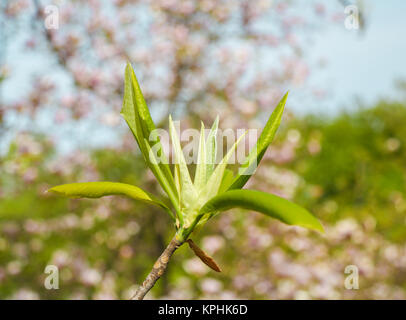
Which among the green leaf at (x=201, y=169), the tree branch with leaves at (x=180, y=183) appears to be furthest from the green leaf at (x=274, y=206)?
the green leaf at (x=201, y=169)

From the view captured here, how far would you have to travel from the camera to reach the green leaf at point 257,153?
573 millimetres

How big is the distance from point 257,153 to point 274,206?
0.13 meters

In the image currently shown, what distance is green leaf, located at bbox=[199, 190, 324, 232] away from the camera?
44cm

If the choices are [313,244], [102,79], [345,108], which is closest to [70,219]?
[102,79]

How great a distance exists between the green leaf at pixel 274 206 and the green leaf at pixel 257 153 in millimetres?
62

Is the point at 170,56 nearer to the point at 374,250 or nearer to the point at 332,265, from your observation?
the point at 332,265

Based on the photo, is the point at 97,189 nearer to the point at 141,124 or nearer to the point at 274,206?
the point at 141,124

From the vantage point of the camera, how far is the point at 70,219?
13.6 ft

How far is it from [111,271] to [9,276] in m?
0.94

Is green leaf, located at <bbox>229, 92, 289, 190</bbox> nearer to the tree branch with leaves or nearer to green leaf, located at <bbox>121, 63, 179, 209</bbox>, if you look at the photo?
the tree branch with leaves

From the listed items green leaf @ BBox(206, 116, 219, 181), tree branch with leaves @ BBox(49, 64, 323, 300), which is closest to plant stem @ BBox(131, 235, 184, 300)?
tree branch with leaves @ BBox(49, 64, 323, 300)

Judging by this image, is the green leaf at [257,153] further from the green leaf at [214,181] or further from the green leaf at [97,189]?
the green leaf at [97,189]

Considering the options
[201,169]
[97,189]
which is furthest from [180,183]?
[97,189]

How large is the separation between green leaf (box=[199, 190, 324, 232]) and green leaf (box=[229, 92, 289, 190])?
0.20 ft
